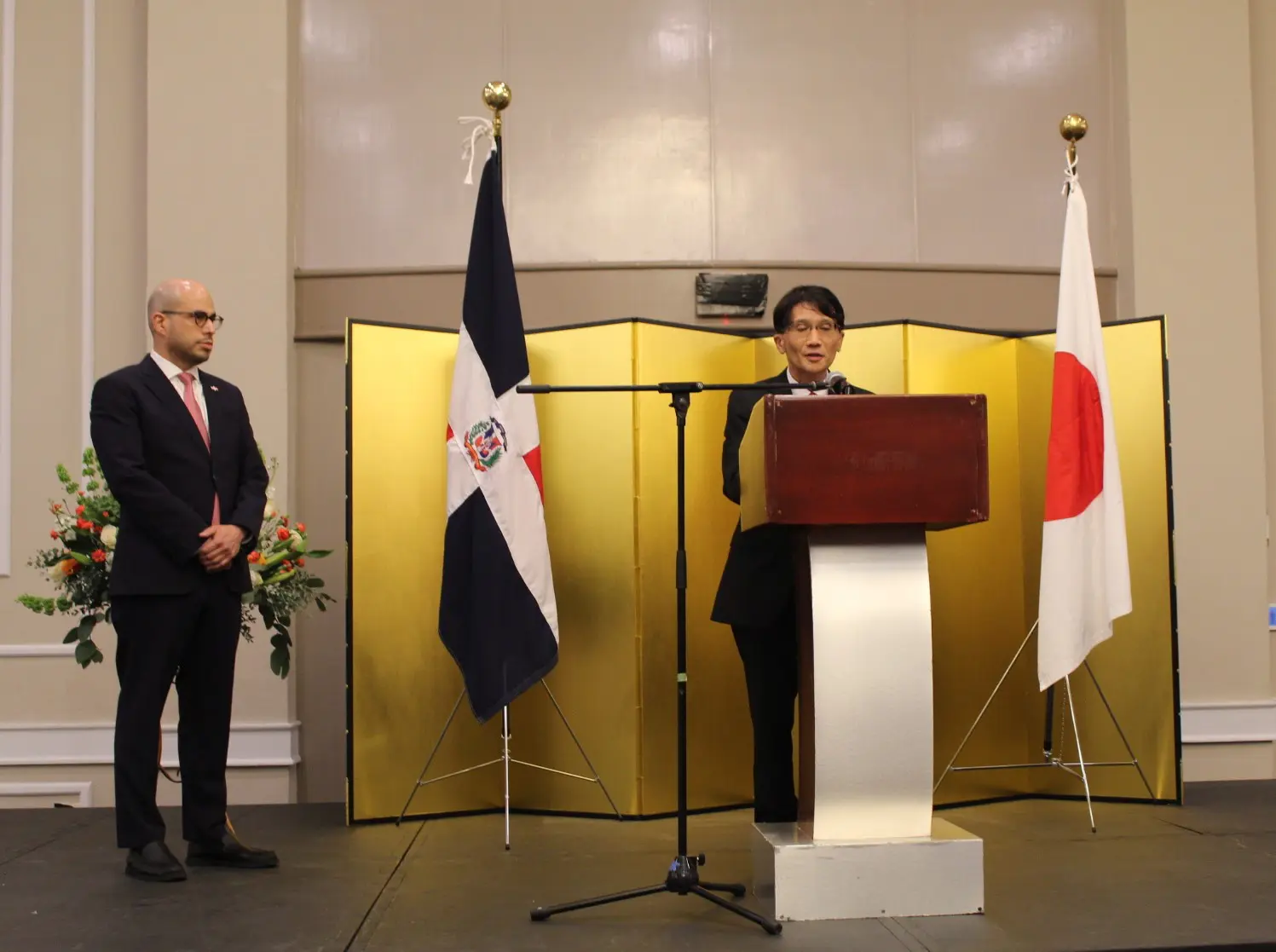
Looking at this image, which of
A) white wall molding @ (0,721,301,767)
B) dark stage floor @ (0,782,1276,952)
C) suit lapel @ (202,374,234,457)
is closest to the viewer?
dark stage floor @ (0,782,1276,952)

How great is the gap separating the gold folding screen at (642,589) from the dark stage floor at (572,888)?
19 cm

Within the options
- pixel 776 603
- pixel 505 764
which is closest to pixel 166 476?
pixel 505 764

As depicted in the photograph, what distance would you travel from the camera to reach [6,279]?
512 centimetres

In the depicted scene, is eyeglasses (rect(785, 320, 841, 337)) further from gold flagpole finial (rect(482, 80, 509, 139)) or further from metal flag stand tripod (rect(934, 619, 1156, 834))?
metal flag stand tripod (rect(934, 619, 1156, 834))

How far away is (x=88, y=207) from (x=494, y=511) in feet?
7.79

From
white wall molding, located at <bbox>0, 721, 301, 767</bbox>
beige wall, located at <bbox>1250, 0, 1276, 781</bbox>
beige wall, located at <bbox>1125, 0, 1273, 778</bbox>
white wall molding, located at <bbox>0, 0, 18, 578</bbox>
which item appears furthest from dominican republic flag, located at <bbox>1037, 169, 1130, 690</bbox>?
white wall molding, located at <bbox>0, 0, 18, 578</bbox>

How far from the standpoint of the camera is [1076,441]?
4.13 m

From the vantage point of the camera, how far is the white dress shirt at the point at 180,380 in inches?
141

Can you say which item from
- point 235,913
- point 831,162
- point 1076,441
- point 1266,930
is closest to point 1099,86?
point 831,162

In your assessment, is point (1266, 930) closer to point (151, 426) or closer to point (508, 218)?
point (151, 426)

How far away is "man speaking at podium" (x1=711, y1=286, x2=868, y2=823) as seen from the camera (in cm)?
345

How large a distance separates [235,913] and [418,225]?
3.01m

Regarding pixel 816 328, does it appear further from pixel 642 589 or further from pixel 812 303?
pixel 642 589

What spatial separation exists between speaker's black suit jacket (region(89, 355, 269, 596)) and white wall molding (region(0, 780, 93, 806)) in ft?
6.15
